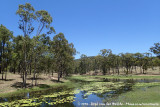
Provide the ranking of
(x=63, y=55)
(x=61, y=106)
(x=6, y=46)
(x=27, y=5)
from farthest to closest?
(x=63, y=55)
(x=6, y=46)
(x=27, y=5)
(x=61, y=106)

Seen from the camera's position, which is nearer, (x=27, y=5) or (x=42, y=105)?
(x=42, y=105)

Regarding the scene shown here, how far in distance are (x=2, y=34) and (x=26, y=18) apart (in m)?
13.3

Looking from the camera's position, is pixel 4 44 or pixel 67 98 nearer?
pixel 67 98

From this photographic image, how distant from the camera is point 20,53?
36344 mm

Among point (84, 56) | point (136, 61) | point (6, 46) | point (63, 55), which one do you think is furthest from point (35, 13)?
point (84, 56)

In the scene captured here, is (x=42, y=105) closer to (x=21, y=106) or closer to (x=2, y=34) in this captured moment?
(x=21, y=106)

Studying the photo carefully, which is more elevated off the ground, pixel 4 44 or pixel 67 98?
pixel 4 44

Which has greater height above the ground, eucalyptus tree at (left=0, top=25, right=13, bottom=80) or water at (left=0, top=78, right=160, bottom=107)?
eucalyptus tree at (left=0, top=25, right=13, bottom=80)

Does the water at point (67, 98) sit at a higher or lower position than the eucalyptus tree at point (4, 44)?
lower

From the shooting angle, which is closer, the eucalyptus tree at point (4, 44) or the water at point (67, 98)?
the water at point (67, 98)

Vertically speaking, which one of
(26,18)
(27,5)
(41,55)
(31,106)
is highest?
(27,5)

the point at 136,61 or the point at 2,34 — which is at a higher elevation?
the point at 2,34

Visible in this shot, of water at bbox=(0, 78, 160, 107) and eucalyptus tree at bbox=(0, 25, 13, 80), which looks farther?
eucalyptus tree at bbox=(0, 25, 13, 80)

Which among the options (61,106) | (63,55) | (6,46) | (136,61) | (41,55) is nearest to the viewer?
(61,106)
